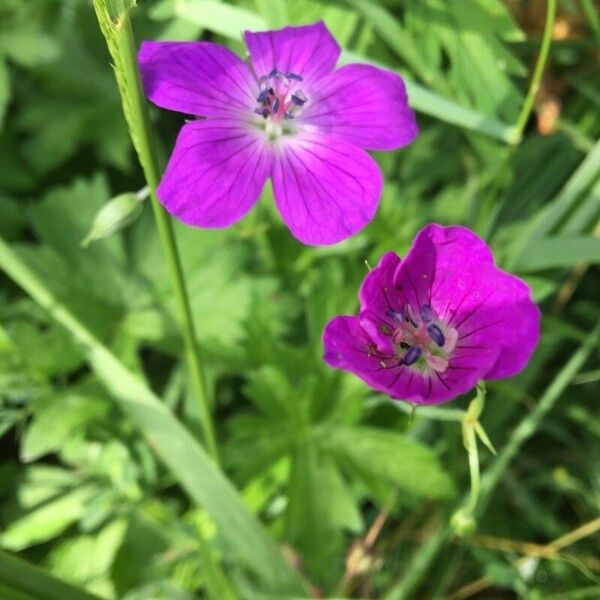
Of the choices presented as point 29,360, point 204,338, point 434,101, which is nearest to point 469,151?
point 434,101

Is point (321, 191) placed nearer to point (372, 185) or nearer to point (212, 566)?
point (372, 185)

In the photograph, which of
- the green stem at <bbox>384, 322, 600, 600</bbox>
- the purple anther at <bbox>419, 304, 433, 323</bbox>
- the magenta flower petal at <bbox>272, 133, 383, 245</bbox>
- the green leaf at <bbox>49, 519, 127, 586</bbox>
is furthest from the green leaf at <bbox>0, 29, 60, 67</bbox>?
the green stem at <bbox>384, 322, 600, 600</bbox>

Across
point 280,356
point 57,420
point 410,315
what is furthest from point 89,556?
point 410,315

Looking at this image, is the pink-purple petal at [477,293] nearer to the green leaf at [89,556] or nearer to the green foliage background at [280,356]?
the green foliage background at [280,356]

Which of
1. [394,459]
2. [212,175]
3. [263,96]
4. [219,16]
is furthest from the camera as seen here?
[394,459]

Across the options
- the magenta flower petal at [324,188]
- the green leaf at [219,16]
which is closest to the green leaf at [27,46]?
the green leaf at [219,16]

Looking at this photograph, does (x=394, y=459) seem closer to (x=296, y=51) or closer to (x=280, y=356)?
(x=280, y=356)
